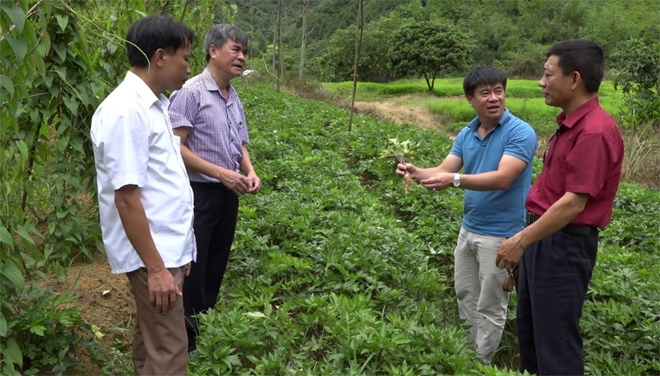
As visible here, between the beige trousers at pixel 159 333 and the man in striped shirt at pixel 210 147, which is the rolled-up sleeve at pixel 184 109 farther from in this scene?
the beige trousers at pixel 159 333

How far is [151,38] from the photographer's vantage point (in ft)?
8.21

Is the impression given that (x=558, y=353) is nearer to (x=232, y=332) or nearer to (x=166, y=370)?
(x=232, y=332)

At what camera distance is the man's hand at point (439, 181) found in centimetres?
368

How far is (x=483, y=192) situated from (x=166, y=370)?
91.7 inches

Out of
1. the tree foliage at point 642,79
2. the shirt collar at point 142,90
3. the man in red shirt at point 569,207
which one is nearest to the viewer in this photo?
the shirt collar at point 142,90

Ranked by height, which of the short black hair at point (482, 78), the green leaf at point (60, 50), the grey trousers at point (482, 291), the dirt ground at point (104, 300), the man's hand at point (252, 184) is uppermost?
the green leaf at point (60, 50)

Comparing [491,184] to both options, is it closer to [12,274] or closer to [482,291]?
[482,291]

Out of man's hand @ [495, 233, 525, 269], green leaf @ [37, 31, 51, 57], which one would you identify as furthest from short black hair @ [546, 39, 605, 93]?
green leaf @ [37, 31, 51, 57]

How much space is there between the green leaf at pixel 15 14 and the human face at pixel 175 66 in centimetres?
64

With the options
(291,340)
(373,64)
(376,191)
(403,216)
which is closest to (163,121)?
(291,340)

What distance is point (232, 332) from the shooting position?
3.11 meters

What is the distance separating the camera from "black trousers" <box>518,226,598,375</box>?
2.98 metres

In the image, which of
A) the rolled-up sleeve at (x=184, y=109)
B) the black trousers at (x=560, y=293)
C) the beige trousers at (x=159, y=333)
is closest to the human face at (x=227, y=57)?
the rolled-up sleeve at (x=184, y=109)

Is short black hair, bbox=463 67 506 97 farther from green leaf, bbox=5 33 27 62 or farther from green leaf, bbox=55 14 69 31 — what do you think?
green leaf, bbox=5 33 27 62
